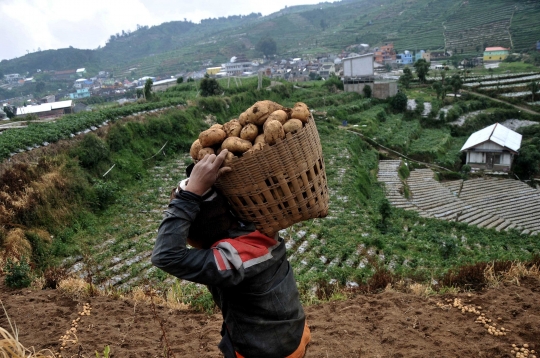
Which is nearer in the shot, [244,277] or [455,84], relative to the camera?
[244,277]

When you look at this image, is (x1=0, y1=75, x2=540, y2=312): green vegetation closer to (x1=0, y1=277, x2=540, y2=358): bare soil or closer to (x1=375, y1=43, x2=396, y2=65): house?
(x1=0, y1=277, x2=540, y2=358): bare soil

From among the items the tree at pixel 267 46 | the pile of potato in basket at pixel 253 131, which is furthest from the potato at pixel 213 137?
the tree at pixel 267 46

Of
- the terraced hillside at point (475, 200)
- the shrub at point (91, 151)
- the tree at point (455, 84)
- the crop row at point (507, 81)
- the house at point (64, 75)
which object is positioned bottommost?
the terraced hillside at point (475, 200)

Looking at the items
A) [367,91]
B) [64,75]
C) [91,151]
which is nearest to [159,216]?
[91,151]

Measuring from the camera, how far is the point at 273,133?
1.93 metres

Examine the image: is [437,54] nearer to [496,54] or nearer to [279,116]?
[496,54]

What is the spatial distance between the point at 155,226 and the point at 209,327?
5.08 meters

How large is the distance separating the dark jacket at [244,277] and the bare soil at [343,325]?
1.47 m

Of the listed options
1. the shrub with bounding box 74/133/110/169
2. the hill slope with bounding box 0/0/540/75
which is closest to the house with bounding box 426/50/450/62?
the hill slope with bounding box 0/0/540/75

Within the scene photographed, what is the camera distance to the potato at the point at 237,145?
6.47 ft

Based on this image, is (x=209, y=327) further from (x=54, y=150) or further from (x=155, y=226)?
(x=54, y=150)

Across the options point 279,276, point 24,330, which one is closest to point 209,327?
point 24,330

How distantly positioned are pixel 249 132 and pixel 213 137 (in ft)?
0.70

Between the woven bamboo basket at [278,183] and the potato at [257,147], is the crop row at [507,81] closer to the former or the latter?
the woven bamboo basket at [278,183]
